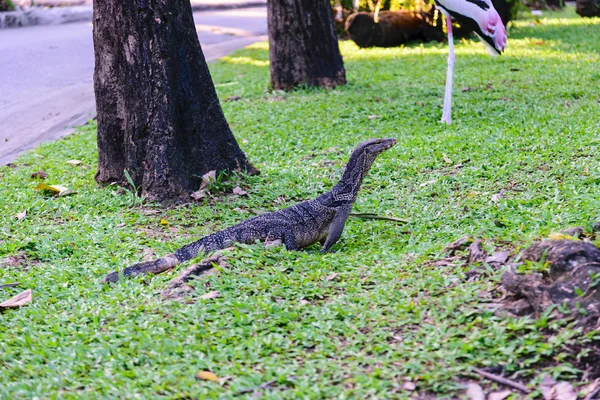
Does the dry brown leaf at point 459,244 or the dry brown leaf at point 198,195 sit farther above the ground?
the dry brown leaf at point 459,244

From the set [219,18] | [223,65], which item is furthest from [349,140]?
[219,18]

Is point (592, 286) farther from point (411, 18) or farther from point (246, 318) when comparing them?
point (411, 18)

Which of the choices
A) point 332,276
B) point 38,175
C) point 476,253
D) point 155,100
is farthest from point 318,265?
point 38,175

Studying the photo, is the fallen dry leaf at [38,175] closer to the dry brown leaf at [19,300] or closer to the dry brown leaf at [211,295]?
the dry brown leaf at [19,300]

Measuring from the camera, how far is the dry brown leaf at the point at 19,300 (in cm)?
405

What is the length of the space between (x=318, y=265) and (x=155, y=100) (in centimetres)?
224

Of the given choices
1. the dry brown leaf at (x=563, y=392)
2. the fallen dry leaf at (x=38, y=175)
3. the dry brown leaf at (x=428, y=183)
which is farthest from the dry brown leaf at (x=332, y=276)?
the fallen dry leaf at (x=38, y=175)

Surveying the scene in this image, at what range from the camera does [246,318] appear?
365cm

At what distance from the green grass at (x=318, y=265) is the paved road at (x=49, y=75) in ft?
3.50

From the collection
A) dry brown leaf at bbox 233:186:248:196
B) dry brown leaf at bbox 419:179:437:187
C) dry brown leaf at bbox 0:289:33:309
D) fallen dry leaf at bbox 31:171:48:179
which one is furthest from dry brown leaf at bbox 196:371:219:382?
fallen dry leaf at bbox 31:171:48:179

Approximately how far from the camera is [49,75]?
12.5 m

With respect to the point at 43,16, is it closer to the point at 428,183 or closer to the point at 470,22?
the point at 470,22

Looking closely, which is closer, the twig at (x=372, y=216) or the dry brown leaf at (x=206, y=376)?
the dry brown leaf at (x=206, y=376)

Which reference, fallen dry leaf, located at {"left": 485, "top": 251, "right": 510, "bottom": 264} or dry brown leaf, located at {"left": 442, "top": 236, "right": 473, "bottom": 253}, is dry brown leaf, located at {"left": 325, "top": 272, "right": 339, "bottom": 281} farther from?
fallen dry leaf, located at {"left": 485, "top": 251, "right": 510, "bottom": 264}
